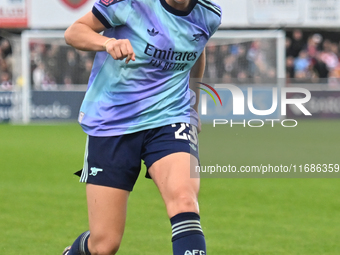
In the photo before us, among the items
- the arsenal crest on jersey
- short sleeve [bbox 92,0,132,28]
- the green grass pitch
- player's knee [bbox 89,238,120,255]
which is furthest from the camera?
the arsenal crest on jersey

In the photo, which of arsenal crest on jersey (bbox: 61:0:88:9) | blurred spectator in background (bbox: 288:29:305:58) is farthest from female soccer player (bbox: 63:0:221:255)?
blurred spectator in background (bbox: 288:29:305:58)

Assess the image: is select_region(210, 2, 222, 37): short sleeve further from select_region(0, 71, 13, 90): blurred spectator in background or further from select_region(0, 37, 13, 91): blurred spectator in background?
select_region(0, 71, 13, 90): blurred spectator in background

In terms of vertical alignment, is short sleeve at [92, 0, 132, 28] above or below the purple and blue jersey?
above

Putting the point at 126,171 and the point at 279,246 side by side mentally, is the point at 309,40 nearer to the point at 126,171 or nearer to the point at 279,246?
the point at 279,246

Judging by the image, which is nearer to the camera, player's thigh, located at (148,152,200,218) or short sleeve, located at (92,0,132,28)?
→ player's thigh, located at (148,152,200,218)

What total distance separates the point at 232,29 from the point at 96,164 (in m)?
20.3

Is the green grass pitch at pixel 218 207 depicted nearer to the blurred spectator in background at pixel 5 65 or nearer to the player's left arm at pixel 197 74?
the player's left arm at pixel 197 74

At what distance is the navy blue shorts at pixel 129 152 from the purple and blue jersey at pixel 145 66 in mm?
48

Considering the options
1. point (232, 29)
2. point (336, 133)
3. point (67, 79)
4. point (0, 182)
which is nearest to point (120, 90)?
point (0, 182)

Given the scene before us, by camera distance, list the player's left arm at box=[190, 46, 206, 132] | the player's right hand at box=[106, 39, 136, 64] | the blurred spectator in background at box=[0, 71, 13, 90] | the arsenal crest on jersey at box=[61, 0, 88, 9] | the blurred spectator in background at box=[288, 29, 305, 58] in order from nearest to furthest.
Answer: the player's right hand at box=[106, 39, 136, 64] → the player's left arm at box=[190, 46, 206, 132] → the blurred spectator in background at box=[0, 71, 13, 90] → the arsenal crest on jersey at box=[61, 0, 88, 9] → the blurred spectator in background at box=[288, 29, 305, 58]

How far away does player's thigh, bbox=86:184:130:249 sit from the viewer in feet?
12.7

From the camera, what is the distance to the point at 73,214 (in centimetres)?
707

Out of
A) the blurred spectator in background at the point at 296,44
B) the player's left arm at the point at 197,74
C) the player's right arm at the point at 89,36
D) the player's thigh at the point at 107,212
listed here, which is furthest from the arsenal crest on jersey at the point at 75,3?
the player's thigh at the point at 107,212

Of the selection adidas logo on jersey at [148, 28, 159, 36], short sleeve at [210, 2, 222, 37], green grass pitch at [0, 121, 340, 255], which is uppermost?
short sleeve at [210, 2, 222, 37]
